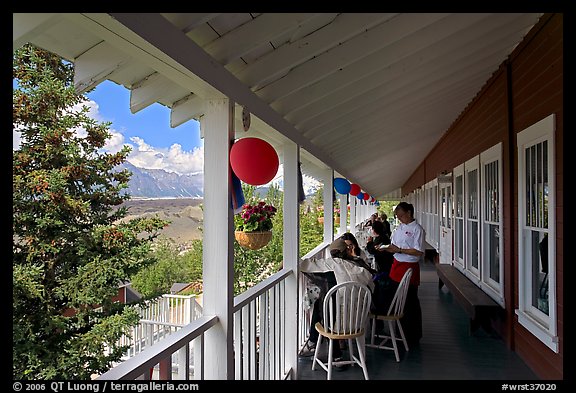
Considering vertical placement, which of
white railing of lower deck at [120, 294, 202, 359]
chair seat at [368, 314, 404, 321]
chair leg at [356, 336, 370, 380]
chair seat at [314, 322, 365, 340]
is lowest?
white railing of lower deck at [120, 294, 202, 359]

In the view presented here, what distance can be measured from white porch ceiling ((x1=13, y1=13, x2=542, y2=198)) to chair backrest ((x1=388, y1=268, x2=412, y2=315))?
1.62 m

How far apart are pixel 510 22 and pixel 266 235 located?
8.06ft

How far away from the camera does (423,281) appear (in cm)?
756

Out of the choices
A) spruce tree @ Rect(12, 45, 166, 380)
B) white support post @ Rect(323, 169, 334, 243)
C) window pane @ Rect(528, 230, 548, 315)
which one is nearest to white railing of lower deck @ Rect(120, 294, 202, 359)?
spruce tree @ Rect(12, 45, 166, 380)

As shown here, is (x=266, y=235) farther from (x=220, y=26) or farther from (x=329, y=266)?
(x=220, y=26)

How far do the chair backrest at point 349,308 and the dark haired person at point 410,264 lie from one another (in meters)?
0.83

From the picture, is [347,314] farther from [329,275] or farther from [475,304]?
[475,304]

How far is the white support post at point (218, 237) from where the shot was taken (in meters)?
2.08

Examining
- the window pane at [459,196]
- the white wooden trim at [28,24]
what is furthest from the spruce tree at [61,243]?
the white wooden trim at [28,24]

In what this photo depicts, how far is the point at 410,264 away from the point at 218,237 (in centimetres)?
274

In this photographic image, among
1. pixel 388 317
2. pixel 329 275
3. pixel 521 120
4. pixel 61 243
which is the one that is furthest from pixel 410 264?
pixel 61 243

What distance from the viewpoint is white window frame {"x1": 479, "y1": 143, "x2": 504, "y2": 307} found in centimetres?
406

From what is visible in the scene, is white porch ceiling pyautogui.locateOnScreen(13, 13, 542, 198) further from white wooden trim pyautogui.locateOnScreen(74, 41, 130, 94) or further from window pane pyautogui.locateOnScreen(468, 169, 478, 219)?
window pane pyautogui.locateOnScreen(468, 169, 478, 219)

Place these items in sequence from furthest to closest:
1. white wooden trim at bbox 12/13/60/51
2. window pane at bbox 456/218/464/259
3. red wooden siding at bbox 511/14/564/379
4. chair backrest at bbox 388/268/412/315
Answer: window pane at bbox 456/218/464/259, chair backrest at bbox 388/268/412/315, red wooden siding at bbox 511/14/564/379, white wooden trim at bbox 12/13/60/51
